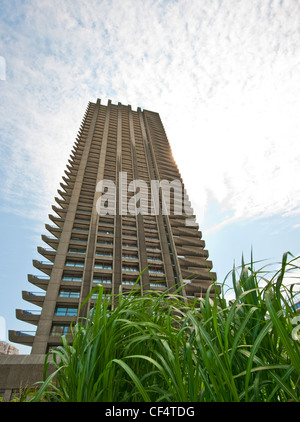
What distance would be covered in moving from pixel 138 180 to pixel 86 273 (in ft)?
60.9

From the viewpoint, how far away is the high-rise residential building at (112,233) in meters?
22.7

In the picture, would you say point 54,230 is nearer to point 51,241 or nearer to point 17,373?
point 51,241

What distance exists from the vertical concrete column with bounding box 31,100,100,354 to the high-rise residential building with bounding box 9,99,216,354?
0.08m

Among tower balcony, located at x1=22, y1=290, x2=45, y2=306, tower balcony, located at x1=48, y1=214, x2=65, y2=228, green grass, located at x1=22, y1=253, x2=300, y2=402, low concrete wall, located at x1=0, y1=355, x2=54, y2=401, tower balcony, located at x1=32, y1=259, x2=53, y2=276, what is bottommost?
green grass, located at x1=22, y1=253, x2=300, y2=402

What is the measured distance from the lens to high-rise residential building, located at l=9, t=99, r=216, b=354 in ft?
74.5

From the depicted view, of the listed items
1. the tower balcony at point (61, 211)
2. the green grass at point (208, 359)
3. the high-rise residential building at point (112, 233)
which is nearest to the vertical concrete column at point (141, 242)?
the high-rise residential building at point (112, 233)

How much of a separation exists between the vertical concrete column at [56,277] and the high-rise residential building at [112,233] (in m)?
0.08

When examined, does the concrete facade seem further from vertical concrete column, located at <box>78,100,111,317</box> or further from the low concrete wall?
the low concrete wall

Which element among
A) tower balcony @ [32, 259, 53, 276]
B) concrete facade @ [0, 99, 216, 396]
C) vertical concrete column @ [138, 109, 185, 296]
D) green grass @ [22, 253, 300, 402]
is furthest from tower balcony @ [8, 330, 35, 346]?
green grass @ [22, 253, 300, 402]

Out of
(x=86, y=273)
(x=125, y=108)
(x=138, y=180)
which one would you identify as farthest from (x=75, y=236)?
(x=125, y=108)

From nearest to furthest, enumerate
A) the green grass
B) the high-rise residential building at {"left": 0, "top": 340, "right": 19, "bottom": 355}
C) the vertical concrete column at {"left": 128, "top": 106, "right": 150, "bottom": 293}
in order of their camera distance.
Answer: the green grass
the high-rise residential building at {"left": 0, "top": 340, "right": 19, "bottom": 355}
the vertical concrete column at {"left": 128, "top": 106, "right": 150, "bottom": 293}

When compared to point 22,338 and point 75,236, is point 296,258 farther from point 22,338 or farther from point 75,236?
point 75,236

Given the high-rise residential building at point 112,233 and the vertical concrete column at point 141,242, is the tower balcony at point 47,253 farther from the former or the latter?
the vertical concrete column at point 141,242
